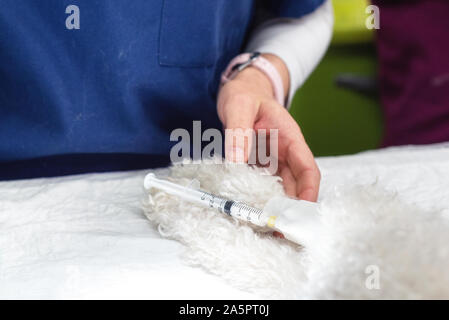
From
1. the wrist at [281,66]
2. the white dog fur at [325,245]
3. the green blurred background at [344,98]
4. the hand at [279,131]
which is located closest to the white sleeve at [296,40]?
the wrist at [281,66]

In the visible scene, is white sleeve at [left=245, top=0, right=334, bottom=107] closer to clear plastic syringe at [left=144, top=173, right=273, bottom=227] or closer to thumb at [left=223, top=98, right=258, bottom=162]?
thumb at [left=223, top=98, right=258, bottom=162]

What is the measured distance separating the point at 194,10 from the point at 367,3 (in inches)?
30.6

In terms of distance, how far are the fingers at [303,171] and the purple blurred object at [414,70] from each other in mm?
540

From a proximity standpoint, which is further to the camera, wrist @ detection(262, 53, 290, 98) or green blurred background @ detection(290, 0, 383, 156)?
green blurred background @ detection(290, 0, 383, 156)

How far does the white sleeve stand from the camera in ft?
2.54

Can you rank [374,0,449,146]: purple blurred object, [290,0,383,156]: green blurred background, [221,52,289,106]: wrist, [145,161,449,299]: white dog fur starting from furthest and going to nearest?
[290,0,383,156]: green blurred background → [374,0,449,146]: purple blurred object → [221,52,289,106]: wrist → [145,161,449,299]: white dog fur

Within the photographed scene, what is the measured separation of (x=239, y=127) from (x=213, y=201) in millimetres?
105

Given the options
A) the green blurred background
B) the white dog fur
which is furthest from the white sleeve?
the green blurred background

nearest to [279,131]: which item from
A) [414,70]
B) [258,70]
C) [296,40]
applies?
[258,70]

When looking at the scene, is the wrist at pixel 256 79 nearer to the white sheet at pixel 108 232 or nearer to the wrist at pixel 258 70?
the wrist at pixel 258 70

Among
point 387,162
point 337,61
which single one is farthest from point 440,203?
point 337,61

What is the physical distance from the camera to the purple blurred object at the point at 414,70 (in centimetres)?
104

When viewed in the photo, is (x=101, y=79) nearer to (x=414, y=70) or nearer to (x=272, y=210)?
(x=272, y=210)

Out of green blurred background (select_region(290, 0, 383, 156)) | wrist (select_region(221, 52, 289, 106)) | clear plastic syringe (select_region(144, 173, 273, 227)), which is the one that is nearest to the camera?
clear plastic syringe (select_region(144, 173, 273, 227))
